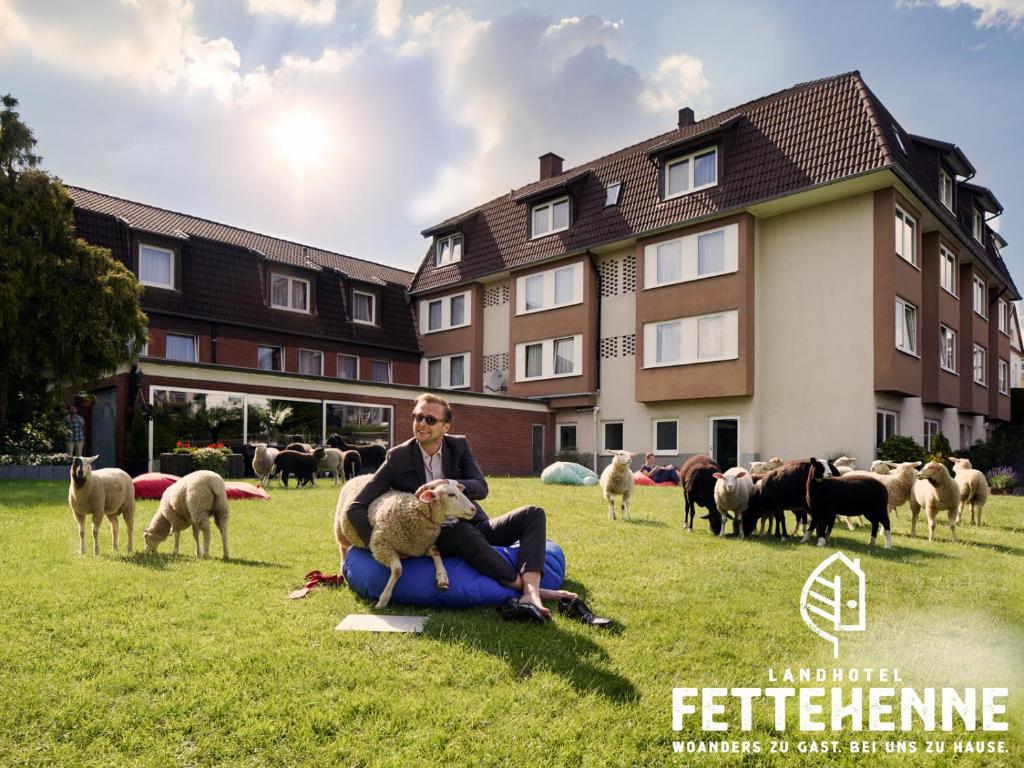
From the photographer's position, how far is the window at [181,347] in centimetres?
2658

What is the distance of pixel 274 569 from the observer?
7.23m

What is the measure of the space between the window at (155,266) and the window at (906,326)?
25.2 metres

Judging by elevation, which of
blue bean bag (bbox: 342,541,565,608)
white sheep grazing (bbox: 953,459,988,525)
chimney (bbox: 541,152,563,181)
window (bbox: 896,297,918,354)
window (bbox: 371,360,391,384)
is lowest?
blue bean bag (bbox: 342,541,565,608)

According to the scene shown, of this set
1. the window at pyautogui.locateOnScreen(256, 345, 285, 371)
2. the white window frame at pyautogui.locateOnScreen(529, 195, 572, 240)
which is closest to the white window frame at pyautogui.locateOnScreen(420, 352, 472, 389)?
the white window frame at pyautogui.locateOnScreen(529, 195, 572, 240)

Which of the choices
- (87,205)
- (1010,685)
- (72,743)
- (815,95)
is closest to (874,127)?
(815,95)

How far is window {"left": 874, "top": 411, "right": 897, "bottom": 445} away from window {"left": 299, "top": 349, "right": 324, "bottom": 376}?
21468 millimetres

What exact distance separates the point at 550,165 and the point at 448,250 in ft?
20.5

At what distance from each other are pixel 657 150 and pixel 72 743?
24841 mm

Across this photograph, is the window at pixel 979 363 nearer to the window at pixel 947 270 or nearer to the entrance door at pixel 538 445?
the window at pixel 947 270

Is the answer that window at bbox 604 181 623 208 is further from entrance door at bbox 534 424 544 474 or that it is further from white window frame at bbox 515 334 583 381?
entrance door at bbox 534 424 544 474

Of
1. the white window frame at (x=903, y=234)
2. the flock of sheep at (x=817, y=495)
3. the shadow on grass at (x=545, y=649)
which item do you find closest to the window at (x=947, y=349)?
the white window frame at (x=903, y=234)

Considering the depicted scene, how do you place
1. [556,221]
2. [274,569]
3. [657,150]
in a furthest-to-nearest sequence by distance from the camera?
[556,221]
[657,150]
[274,569]

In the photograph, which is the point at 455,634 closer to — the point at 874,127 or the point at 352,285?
the point at 874,127

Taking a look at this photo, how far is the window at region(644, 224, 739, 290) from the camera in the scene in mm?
23422
